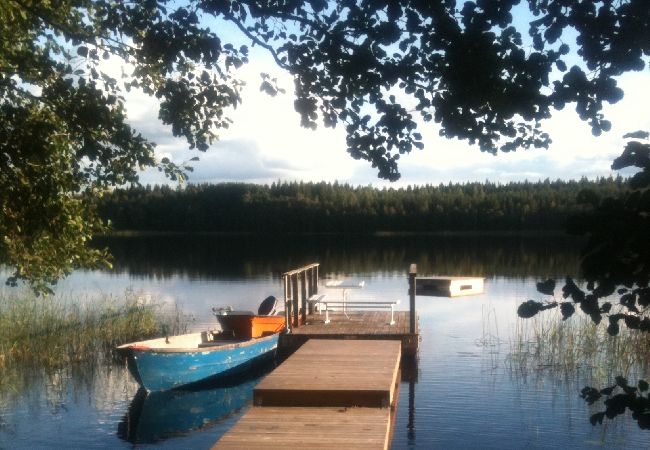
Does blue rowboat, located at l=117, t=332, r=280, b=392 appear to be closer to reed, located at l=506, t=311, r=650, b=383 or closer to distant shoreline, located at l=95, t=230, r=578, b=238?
reed, located at l=506, t=311, r=650, b=383

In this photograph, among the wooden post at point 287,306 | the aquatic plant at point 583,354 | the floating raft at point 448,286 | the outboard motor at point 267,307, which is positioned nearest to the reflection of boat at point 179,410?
the wooden post at point 287,306

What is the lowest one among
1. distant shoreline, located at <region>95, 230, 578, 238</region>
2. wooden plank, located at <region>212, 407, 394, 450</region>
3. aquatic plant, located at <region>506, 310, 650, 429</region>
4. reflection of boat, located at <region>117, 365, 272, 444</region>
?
reflection of boat, located at <region>117, 365, 272, 444</region>

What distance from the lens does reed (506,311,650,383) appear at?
16.5 metres

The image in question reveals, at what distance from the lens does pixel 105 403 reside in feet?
49.1

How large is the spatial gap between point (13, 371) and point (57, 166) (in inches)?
286

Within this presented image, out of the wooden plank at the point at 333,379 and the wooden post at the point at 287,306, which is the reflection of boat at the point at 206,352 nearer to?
the wooden post at the point at 287,306

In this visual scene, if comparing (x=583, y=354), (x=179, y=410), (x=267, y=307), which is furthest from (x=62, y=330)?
(x=583, y=354)

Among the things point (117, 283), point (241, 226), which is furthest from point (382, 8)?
point (241, 226)

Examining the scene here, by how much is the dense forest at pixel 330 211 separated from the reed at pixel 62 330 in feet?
266

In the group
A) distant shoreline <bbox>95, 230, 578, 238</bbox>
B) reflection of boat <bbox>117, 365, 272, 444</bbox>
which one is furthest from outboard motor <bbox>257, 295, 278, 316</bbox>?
distant shoreline <bbox>95, 230, 578, 238</bbox>

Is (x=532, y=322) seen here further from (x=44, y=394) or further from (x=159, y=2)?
(x=159, y=2)

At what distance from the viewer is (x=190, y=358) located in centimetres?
1570

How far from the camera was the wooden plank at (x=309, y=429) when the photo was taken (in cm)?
888

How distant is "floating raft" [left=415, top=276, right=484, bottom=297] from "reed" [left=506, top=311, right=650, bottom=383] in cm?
1267
